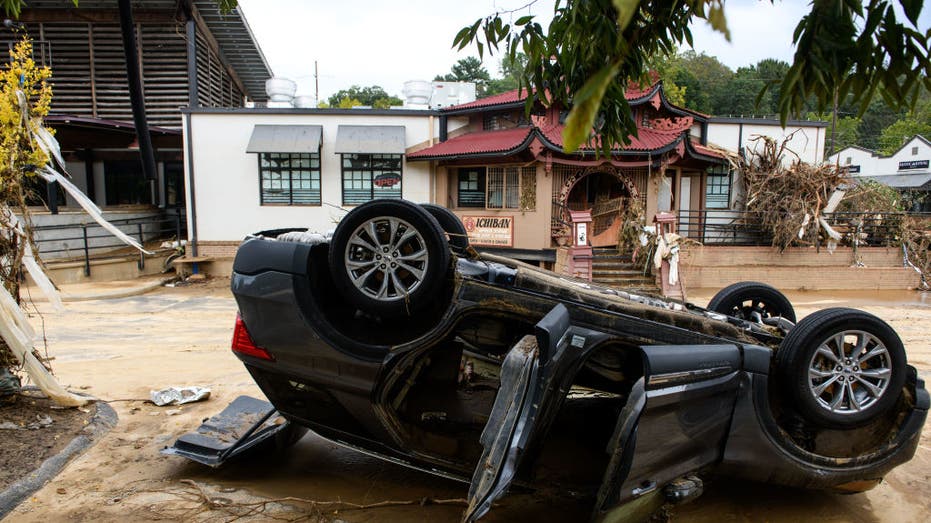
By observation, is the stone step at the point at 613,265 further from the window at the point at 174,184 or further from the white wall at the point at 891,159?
the white wall at the point at 891,159

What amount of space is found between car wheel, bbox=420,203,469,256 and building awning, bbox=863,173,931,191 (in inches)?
1374

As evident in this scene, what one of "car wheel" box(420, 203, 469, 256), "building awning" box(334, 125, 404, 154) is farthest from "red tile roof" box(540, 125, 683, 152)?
"car wheel" box(420, 203, 469, 256)

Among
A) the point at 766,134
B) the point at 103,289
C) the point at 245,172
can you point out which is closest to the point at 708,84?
the point at 766,134

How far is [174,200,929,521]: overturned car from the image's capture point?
289 cm

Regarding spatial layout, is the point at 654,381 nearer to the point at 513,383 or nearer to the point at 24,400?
the point at 513,383

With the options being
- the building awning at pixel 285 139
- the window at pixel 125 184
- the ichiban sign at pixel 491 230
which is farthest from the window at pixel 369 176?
the window at pixel 125 184

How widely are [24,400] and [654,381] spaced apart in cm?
547

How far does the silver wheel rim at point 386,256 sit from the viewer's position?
3410mm

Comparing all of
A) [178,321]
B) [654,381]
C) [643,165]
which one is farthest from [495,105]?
[654,381]

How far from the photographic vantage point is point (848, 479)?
345cm

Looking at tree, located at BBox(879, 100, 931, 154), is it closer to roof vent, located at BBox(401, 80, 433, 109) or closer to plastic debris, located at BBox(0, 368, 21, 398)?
roof vent, located at BBox(401, 80, 433, 109)

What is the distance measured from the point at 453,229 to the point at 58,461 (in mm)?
3289

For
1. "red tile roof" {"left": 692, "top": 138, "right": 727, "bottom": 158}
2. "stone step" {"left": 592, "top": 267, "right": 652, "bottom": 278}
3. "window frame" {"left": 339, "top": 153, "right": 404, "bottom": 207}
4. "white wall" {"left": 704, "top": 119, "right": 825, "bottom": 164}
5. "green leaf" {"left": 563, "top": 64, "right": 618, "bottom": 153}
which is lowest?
"stone step" {"left": 592, "top": 267, "right": 652, "bottom": 278}

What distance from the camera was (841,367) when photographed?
11.0 feet
